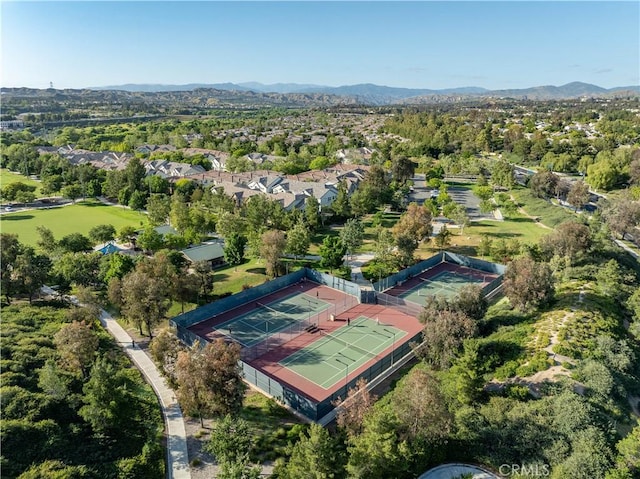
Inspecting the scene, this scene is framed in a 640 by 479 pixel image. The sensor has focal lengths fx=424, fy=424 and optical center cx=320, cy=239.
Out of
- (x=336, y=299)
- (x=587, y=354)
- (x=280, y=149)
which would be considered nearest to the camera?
(x=587, y=354)

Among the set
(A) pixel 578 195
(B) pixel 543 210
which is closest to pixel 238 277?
(B) pixel 543 210

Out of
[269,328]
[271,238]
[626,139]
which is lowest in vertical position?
[269,328]

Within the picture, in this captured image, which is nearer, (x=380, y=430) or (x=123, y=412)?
(x=380, y=430)

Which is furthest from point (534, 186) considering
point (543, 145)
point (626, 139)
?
point (626, 139)

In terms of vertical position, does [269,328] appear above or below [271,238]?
below

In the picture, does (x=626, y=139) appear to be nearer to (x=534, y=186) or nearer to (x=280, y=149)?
(x=534, y=186)

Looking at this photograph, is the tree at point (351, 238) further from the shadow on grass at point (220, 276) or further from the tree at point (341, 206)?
the tree at point (341, 206)
